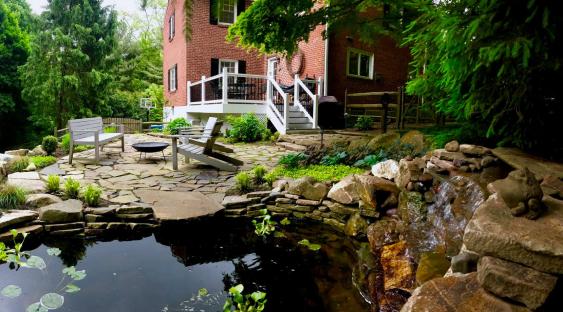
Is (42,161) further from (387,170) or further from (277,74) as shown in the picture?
(277,74)

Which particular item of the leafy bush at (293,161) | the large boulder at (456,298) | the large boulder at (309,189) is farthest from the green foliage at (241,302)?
the leafy bush at (293,161)

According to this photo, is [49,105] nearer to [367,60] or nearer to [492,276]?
[367,60]

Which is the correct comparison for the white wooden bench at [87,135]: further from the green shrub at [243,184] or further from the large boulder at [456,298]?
the large boulder at [456,298]

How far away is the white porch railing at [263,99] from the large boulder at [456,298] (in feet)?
30.1

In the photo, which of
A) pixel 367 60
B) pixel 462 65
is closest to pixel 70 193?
pixel 462 65

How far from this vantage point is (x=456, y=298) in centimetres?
229

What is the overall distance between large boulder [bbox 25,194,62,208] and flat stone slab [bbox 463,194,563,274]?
5.06m

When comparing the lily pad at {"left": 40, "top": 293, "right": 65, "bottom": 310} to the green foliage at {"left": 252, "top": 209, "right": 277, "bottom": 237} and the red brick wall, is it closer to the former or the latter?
the green foliage at {"left": 252, "top": 209, "right": 277, "bottom": 237}

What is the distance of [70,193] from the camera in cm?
527

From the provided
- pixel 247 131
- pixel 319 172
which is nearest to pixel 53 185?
pixel 319 172

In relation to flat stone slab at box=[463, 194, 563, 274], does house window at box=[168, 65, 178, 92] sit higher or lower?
higher

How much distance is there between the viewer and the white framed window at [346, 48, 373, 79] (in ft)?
44.8

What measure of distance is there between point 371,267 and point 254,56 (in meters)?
14.2

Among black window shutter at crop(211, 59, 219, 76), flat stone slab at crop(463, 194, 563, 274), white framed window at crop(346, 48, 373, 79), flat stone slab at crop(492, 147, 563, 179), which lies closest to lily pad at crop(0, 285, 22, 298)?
flat stone slab at crop(463, 194, 563, 274)
